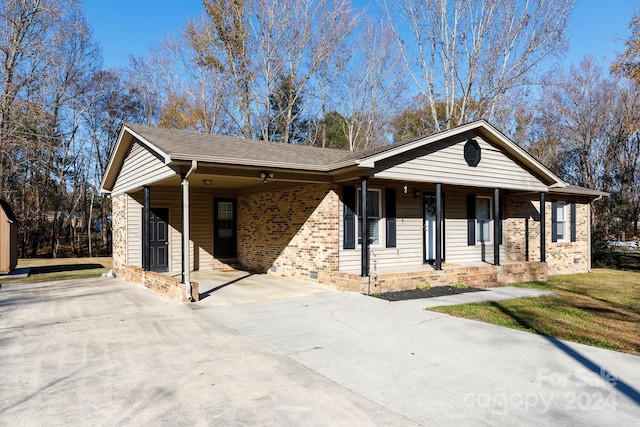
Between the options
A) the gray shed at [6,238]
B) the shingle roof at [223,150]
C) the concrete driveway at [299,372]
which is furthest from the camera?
the gray shed at [6,238]

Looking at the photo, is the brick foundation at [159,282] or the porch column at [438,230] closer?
the brick foundation at [159,282]

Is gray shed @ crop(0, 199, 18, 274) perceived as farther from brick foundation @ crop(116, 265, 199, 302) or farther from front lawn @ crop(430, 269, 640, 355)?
front lawn @ crop(430, 269, 640, 355)

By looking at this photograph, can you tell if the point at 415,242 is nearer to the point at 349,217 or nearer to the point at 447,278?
the point at 447,278

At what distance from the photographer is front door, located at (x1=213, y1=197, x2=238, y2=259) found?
578 inches

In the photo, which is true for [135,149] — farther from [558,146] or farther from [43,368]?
[558,146]

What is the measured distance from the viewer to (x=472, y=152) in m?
12.0

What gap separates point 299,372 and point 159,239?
10.1 meters

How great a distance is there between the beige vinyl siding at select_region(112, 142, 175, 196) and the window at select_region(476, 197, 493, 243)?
384 inches

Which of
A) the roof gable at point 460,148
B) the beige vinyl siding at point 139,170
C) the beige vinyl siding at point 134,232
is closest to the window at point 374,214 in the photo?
the roof gable at point 460,148

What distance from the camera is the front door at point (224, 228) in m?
14.7

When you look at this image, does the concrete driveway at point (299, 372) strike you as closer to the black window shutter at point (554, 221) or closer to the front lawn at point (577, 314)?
the front lawn at point (577, 314)

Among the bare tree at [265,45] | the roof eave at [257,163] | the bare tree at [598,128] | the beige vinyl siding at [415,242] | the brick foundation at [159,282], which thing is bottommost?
the brick foundation at [159,282]

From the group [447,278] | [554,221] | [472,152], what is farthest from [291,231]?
[554,221]

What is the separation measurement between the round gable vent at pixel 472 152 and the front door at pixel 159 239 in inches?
358
